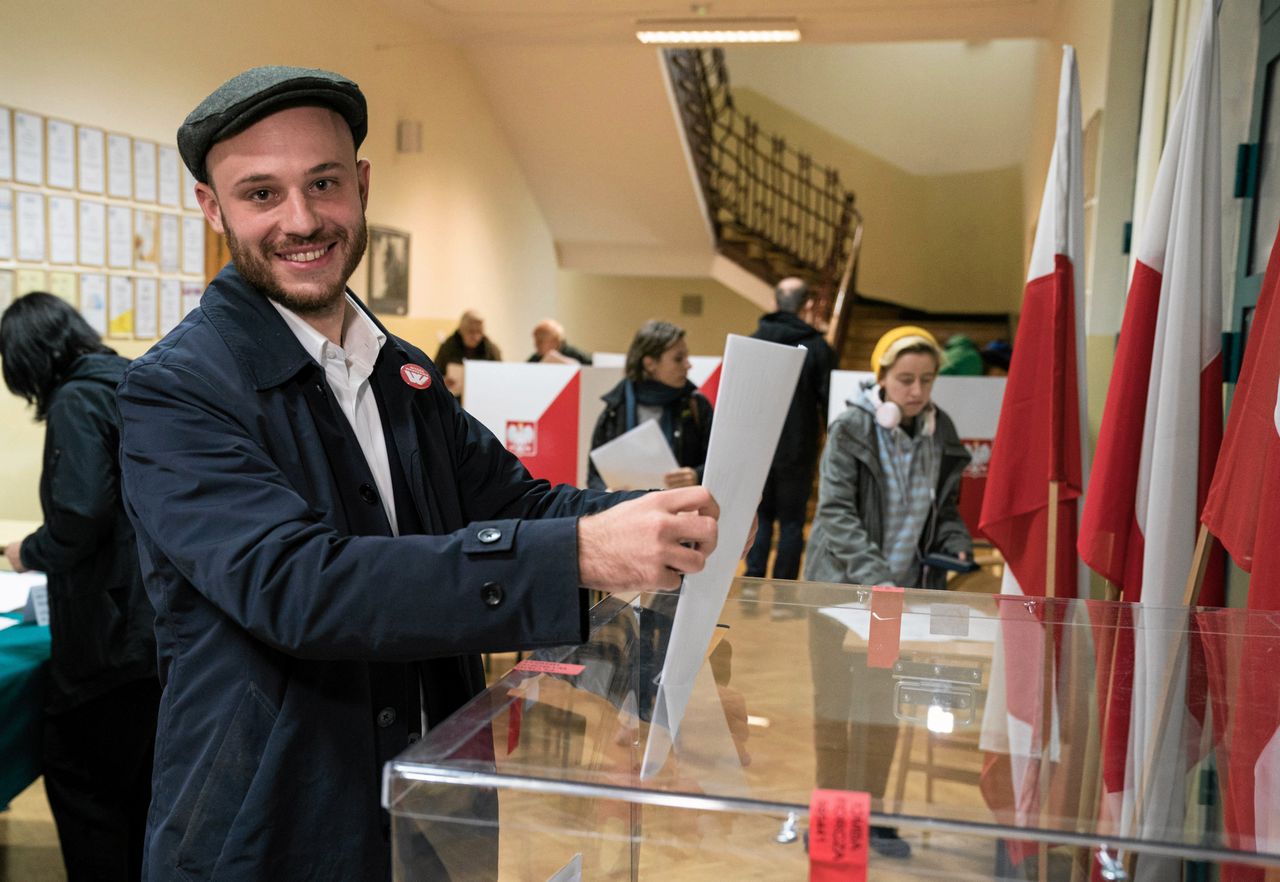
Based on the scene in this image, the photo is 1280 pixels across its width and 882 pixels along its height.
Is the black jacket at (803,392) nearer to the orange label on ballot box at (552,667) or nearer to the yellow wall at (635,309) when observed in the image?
the orange label on ballot box at (552,667)

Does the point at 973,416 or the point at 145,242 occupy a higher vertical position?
the point at 145,242

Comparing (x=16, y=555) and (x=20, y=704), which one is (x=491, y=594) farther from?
(x=16, y=555)

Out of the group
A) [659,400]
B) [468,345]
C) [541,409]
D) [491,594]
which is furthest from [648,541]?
[468,345]

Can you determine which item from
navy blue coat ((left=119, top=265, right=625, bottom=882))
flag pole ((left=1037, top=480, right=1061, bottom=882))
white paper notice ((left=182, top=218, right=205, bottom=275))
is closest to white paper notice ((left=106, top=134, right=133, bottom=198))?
white paper notice ((left=182, top=218, right=205, bottom=275))

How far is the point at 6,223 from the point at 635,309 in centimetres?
999

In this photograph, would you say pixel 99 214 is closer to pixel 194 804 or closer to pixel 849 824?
pixel 194 804

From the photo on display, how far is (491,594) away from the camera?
3.42 ft

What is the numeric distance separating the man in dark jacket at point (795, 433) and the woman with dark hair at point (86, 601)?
133 inches

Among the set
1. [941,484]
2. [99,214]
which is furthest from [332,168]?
[99,214]

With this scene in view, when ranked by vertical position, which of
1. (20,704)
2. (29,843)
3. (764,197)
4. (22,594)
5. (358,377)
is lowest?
(29,843)

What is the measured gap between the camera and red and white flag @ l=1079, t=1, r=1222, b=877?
2.25 m

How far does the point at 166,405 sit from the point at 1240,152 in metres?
2.38

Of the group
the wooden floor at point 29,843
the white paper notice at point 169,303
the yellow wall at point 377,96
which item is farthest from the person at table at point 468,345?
the wooden floor at point 29,843

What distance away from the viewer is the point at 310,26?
23.4 feet
